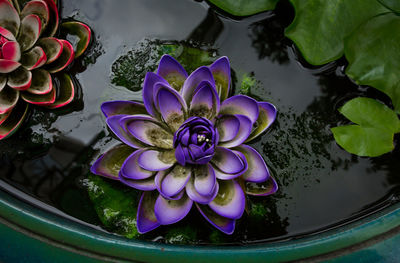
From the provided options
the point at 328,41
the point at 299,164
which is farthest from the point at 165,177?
the point at 328,41

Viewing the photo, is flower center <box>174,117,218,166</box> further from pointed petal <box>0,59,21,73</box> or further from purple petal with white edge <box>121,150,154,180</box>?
pointed petal <box>0,59,21,73</box>

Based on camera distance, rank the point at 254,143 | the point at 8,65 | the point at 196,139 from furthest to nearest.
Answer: the point at 254,143, the point at 8,65, the point at 196,139

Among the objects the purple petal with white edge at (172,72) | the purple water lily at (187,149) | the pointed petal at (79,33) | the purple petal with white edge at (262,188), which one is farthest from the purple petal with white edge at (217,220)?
the pointed petal at (79,33)

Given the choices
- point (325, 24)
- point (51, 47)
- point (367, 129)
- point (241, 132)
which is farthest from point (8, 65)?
point (367, 129)

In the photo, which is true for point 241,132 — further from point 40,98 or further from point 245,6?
point 40,98

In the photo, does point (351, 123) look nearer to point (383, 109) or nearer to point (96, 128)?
point (383, 109)

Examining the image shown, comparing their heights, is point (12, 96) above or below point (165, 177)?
above
